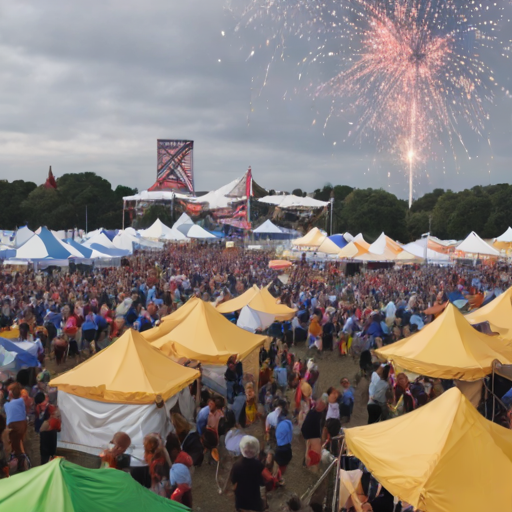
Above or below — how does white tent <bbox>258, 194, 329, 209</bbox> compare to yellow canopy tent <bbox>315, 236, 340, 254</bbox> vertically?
above

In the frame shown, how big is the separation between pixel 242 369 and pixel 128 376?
92.1 inches

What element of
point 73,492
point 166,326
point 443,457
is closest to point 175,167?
point 166,326

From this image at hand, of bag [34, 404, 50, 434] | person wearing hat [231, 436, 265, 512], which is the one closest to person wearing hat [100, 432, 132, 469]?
person wearing hat [231, 436, 265, 512]

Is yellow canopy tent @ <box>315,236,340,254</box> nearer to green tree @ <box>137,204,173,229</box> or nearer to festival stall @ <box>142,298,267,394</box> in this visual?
festival stall @ <box>142,298,267,394</box>

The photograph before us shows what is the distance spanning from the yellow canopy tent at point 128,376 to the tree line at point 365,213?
130 ft

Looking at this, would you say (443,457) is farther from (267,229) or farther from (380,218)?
(380,218)

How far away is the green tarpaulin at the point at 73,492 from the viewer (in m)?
2.79

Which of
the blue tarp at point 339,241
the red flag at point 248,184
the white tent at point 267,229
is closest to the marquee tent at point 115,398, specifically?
the blue tarp at point 339,241

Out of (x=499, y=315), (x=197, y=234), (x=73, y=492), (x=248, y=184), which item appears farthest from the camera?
(x=248, y=184)

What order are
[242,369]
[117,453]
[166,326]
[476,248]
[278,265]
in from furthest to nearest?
1. [476,248]
2. [278,265]
3. [166,326]
4. [242,369]
5. [117,453]

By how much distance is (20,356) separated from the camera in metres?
7.39

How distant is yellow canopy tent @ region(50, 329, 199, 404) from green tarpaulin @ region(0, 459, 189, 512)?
2769mm

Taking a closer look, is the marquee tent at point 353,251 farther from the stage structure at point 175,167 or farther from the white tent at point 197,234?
the stage structure at point 175,167

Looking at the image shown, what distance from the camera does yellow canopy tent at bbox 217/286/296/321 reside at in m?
11.5
